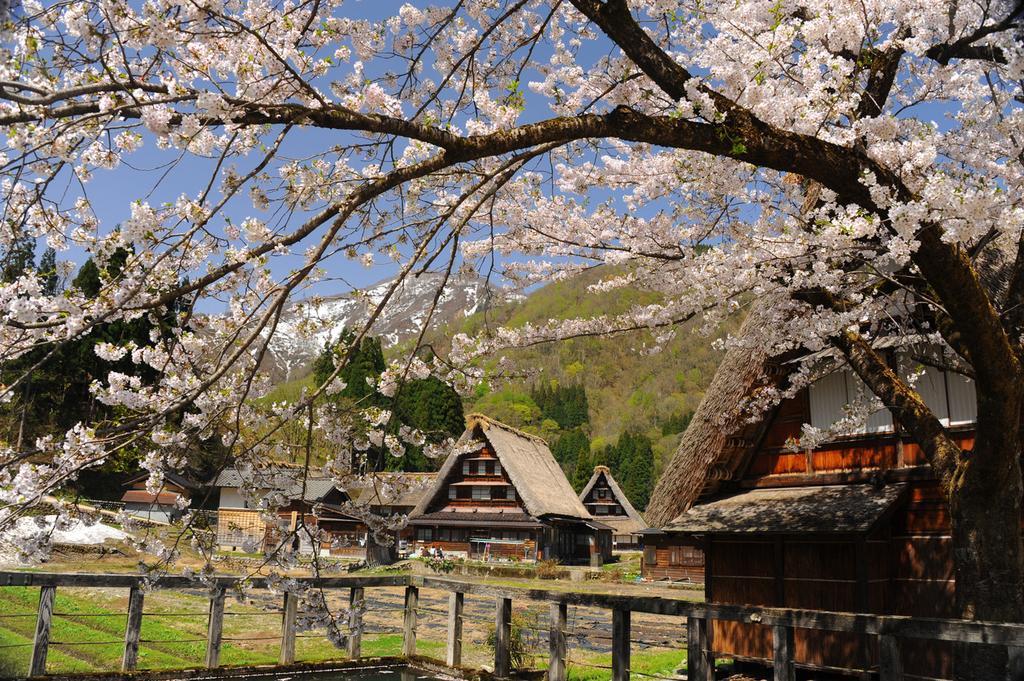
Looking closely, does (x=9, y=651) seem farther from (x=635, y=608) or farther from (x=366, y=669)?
(x=635, y=608)

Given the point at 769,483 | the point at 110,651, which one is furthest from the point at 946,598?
the point at 110,651

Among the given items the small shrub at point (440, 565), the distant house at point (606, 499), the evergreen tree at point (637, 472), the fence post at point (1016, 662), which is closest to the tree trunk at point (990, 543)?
the fence post at point (1016, 662)

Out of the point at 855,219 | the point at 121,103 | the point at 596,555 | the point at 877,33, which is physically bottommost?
the point at 596,555

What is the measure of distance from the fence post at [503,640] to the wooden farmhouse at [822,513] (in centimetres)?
307

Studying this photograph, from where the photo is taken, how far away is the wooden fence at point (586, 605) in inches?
179

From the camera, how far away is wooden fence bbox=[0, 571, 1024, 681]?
14.9ft

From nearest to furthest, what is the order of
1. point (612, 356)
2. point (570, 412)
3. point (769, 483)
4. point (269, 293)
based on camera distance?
point (269, 293) < point (769, 483) < point (570, 412) < point (612, 356)

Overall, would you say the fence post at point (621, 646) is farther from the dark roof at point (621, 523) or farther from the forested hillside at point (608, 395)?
the forested hillside at point (608, 395)

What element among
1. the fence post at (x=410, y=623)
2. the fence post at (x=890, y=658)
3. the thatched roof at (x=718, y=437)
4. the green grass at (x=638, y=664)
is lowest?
the green grass at (x=638, y=664)

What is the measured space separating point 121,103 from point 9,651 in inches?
281

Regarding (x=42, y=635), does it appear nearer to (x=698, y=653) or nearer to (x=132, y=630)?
(x=132, y=630)

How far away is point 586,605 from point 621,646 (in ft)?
1.49

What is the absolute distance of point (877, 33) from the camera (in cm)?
520

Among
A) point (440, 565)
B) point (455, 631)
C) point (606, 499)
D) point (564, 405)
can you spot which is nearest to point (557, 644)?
point (455, 631)
